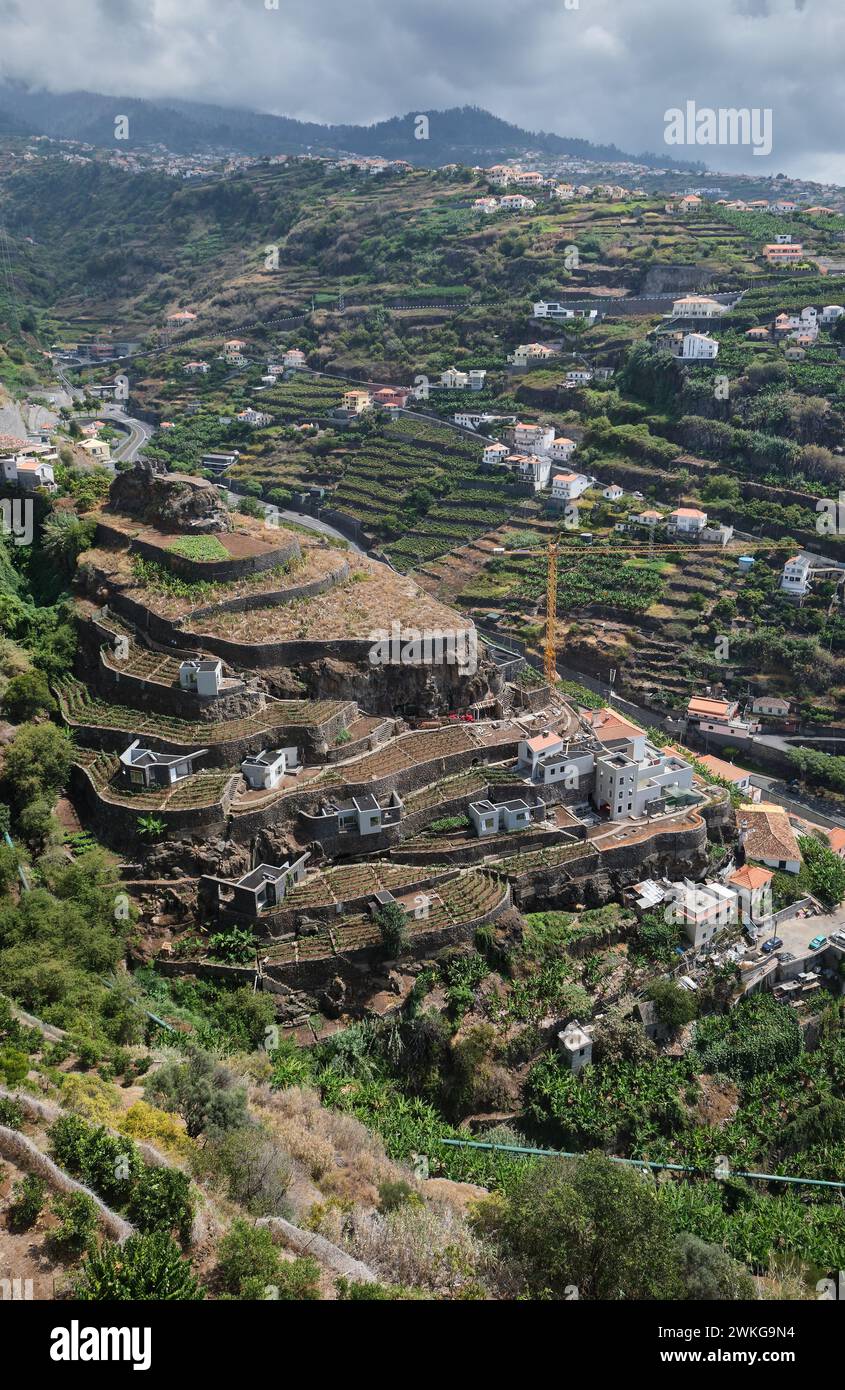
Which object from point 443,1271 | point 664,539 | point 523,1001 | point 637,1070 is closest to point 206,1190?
point 443,1271

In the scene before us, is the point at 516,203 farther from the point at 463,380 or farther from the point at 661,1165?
the point at 661,1165

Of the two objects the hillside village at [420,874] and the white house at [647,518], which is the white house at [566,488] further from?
the white house at [647,518]

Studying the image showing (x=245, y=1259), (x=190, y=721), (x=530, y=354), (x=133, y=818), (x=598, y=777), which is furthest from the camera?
(x=530, y=354)

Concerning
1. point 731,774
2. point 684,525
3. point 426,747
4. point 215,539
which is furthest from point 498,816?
point 684,525

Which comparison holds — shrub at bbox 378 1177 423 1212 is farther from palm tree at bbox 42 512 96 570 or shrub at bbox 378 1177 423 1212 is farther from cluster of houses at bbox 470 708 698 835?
palm tree at bbox 42 512 96 570

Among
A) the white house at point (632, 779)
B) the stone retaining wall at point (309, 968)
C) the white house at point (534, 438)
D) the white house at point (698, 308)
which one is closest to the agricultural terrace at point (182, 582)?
the stone retaining wall at point (309, 968)

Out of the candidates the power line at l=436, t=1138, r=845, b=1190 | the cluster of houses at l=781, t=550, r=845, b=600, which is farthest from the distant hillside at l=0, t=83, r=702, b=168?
the power line at l=436, t=1138, r=845, b=1190

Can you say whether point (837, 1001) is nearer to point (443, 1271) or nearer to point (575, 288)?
point (443, 1271)
